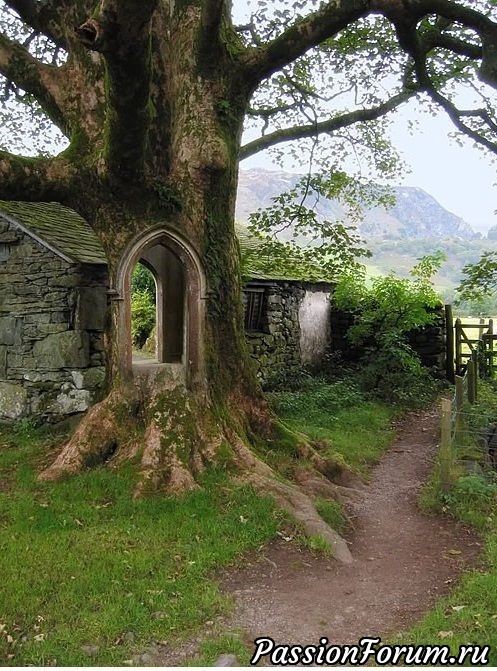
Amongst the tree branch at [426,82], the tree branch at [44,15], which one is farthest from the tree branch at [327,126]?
the tree branch at [44,15]

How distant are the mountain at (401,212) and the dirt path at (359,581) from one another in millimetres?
116454

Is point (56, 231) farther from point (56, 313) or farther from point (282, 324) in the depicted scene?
point (282, 324)

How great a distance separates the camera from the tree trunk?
664cm

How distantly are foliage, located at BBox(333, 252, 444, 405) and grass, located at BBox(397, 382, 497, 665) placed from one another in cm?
666

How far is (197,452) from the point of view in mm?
6613

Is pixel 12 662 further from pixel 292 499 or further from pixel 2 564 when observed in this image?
pixel 292 499

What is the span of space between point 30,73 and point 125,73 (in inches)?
125

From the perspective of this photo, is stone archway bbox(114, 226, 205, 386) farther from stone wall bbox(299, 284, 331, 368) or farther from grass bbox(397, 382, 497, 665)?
stone wall bbox(299, 284, 331, 368)

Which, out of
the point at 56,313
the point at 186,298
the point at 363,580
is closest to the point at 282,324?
the point at 56,313

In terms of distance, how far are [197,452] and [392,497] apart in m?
2.55

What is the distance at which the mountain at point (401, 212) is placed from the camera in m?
130

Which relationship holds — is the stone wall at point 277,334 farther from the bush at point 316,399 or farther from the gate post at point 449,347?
the gate post at point 449,347

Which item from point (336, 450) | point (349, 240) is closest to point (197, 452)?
point (336, 450)

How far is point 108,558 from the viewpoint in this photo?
495 cm
